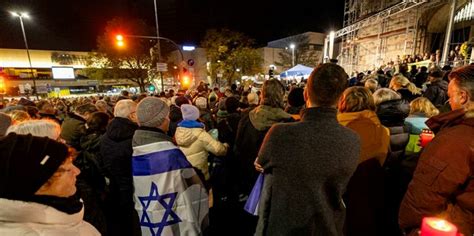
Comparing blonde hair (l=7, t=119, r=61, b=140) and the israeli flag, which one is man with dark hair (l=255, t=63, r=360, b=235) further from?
blonde hair (l=7, t=119, r=61, b=140)

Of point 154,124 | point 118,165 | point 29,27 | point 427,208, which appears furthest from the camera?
point 29,27

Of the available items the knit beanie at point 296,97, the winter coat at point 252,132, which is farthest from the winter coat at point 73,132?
the knit beanie at point 296,97

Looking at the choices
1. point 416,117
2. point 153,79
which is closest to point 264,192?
point 416,117

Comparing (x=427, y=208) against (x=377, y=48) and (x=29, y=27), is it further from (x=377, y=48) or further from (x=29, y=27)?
(x=29, y=27)

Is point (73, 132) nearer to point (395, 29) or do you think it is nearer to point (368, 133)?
point (368, 133)

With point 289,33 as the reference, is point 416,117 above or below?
below

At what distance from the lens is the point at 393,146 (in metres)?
3.24

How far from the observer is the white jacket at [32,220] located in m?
1.14

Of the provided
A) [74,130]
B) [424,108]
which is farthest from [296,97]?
[74,130]

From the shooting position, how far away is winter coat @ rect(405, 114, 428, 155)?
3258 mm

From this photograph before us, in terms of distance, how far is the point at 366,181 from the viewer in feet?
8.80

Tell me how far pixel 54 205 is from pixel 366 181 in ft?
9.08

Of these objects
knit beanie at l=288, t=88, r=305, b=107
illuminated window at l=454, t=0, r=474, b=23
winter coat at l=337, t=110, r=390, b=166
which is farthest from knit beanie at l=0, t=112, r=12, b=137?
illuminated window at l=454, t=0, r=474, b=23

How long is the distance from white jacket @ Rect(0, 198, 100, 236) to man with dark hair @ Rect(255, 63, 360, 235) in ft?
4.24
